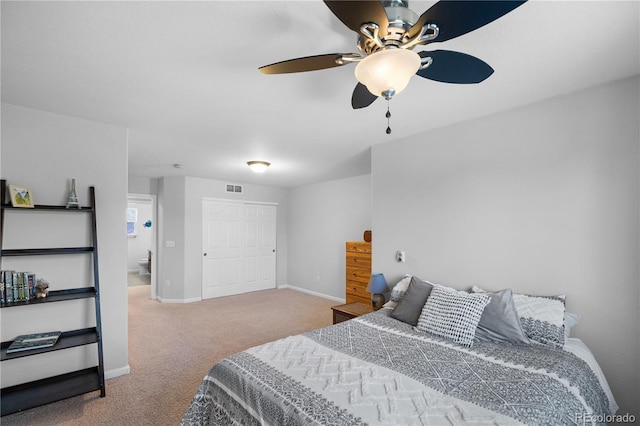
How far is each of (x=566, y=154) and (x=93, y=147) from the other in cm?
403

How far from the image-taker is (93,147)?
2822 mm

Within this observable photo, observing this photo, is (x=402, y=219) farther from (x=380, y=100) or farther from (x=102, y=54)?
(x=102, y=54)

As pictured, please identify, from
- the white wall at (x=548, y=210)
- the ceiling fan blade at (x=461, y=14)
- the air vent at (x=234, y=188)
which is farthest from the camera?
the air vent at (x=234, y=188)

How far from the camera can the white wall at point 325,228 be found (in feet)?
18.6

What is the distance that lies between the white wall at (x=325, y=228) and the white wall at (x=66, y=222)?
12.3ft

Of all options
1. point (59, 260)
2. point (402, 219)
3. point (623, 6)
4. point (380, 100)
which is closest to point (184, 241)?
point (59, 260)

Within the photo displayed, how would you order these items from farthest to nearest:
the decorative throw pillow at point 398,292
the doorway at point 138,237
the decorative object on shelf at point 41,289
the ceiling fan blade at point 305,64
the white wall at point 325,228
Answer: the doorway at point 138,237 < the white wall at point 325,228 < the decorative throw pillow at point 398,292 < the decorative object on shelf at point 41,289 < the ceiling fan blade at point 305,64

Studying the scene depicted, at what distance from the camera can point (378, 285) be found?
333 cm

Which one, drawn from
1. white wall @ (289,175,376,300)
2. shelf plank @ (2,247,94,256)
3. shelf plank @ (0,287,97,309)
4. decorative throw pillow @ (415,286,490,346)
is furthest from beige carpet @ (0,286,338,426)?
decorative throw pillow @ (415,286,490,346)

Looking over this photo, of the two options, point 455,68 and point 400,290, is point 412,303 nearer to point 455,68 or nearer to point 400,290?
point 400,290

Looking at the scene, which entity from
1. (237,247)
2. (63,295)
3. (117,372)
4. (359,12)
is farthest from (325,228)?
(359,12)

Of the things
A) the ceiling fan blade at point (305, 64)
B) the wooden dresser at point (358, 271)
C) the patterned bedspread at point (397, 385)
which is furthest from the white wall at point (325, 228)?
the ceiling fan blade at point (305, 64)

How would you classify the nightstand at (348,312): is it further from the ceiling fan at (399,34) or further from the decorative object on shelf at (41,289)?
the decorative object on shelf at (41,289)
